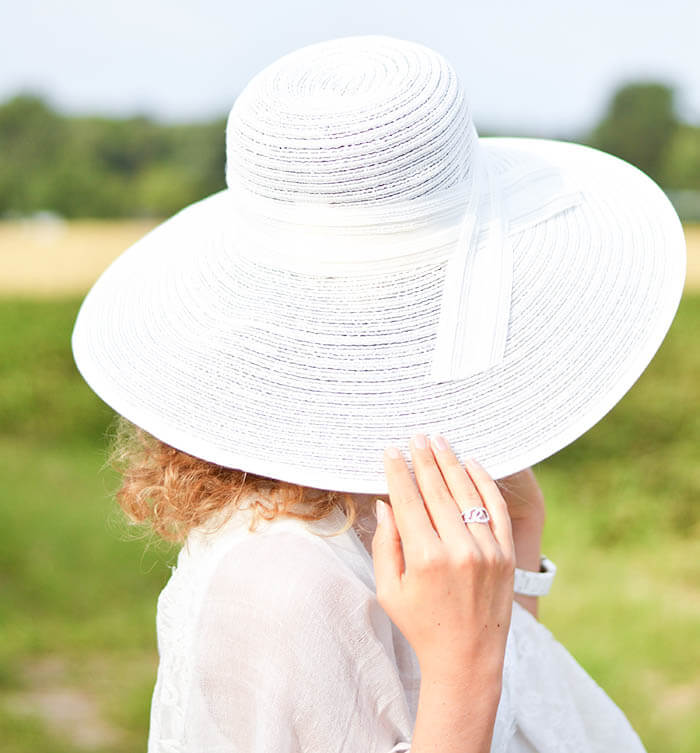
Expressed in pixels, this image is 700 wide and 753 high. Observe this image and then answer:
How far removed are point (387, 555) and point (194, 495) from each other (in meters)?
0.31

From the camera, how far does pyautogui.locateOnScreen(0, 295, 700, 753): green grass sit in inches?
126

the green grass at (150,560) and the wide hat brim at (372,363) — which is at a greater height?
the wide hat brim at (372,363)

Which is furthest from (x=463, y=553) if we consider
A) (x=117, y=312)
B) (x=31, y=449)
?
(x=31, y=449)

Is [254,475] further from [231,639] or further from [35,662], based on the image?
[35,662]

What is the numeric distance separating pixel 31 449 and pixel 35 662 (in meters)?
2.11

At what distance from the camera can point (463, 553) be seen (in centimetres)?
98

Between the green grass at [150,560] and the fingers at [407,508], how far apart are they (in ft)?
6.29

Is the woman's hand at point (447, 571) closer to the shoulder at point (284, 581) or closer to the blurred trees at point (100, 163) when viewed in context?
the shoulder at point (284, 581)


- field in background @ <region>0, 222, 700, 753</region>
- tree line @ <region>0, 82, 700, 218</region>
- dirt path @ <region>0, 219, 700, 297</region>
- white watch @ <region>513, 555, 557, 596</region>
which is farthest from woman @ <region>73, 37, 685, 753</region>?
tree line @ <region>0, 82, 700, 218</region>

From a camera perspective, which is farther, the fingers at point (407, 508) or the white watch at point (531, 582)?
the white watch at point (531, 582)

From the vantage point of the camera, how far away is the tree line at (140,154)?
8.52 m

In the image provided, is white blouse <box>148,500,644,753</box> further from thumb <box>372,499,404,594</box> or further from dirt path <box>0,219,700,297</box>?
dirt path <box>0,219,700,297</box>

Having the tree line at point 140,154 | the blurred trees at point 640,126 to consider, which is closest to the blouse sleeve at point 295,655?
the tree line at point 140,154

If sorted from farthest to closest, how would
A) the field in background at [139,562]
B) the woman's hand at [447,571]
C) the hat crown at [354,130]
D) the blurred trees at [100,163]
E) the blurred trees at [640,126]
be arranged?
the blurred trees at [100,163], the blurred trees at [640,126], the field in background at [139,562], the hat crown at [354,130], the woman's hand at [447,571]
